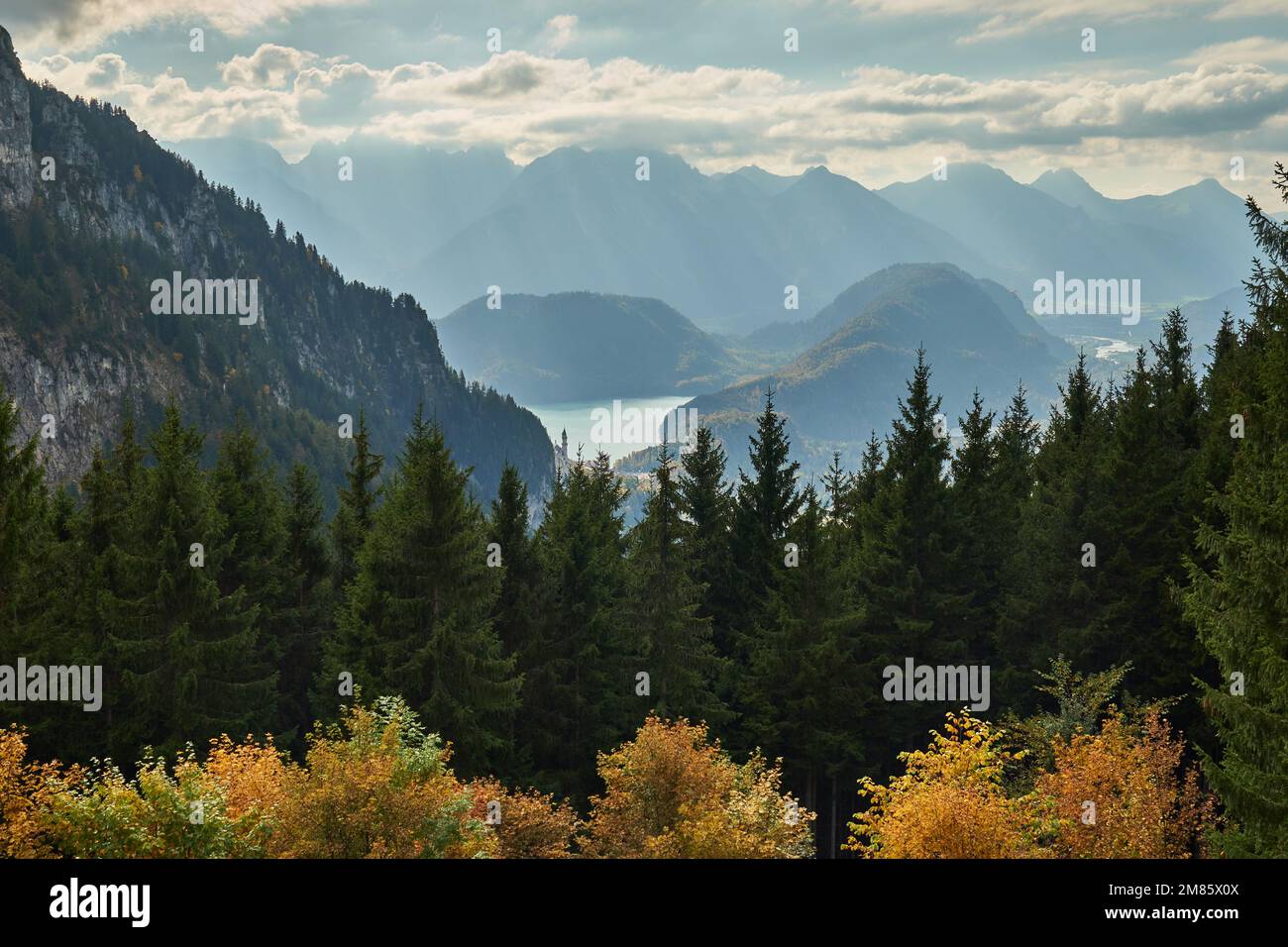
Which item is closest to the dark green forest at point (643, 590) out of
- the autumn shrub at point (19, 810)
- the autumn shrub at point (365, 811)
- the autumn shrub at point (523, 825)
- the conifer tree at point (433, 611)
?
the conifer tree at point (433, 611)

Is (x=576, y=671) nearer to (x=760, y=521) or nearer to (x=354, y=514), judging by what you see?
(x=354, y=514)

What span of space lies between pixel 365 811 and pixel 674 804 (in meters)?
9.03

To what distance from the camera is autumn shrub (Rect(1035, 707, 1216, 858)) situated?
20312 millimetres

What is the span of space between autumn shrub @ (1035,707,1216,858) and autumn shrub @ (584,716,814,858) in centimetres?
622

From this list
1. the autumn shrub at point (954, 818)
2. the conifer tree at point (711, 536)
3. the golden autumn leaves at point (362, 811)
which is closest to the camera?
the golden autumn leaves at point (362, 811)

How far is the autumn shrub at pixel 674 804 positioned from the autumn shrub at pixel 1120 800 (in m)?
6.22

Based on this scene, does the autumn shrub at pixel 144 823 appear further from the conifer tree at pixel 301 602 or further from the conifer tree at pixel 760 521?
the conifer tree at pixel 760 521

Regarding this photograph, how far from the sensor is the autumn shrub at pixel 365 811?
677 inches

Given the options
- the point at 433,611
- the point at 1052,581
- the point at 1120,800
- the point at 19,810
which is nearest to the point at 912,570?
the point at 1052,581

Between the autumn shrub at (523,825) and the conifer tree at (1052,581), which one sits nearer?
the autumn shrub at (523,825)

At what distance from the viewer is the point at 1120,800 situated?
2183 cm

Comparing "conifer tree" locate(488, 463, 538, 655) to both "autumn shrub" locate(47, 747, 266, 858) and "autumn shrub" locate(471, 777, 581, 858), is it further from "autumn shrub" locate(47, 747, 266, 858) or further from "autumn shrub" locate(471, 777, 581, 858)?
"autumn shrub" locate(47, 747, 266, 858)

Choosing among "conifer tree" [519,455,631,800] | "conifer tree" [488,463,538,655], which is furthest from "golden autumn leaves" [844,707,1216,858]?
"conifer tree" [488,463,538,655]
